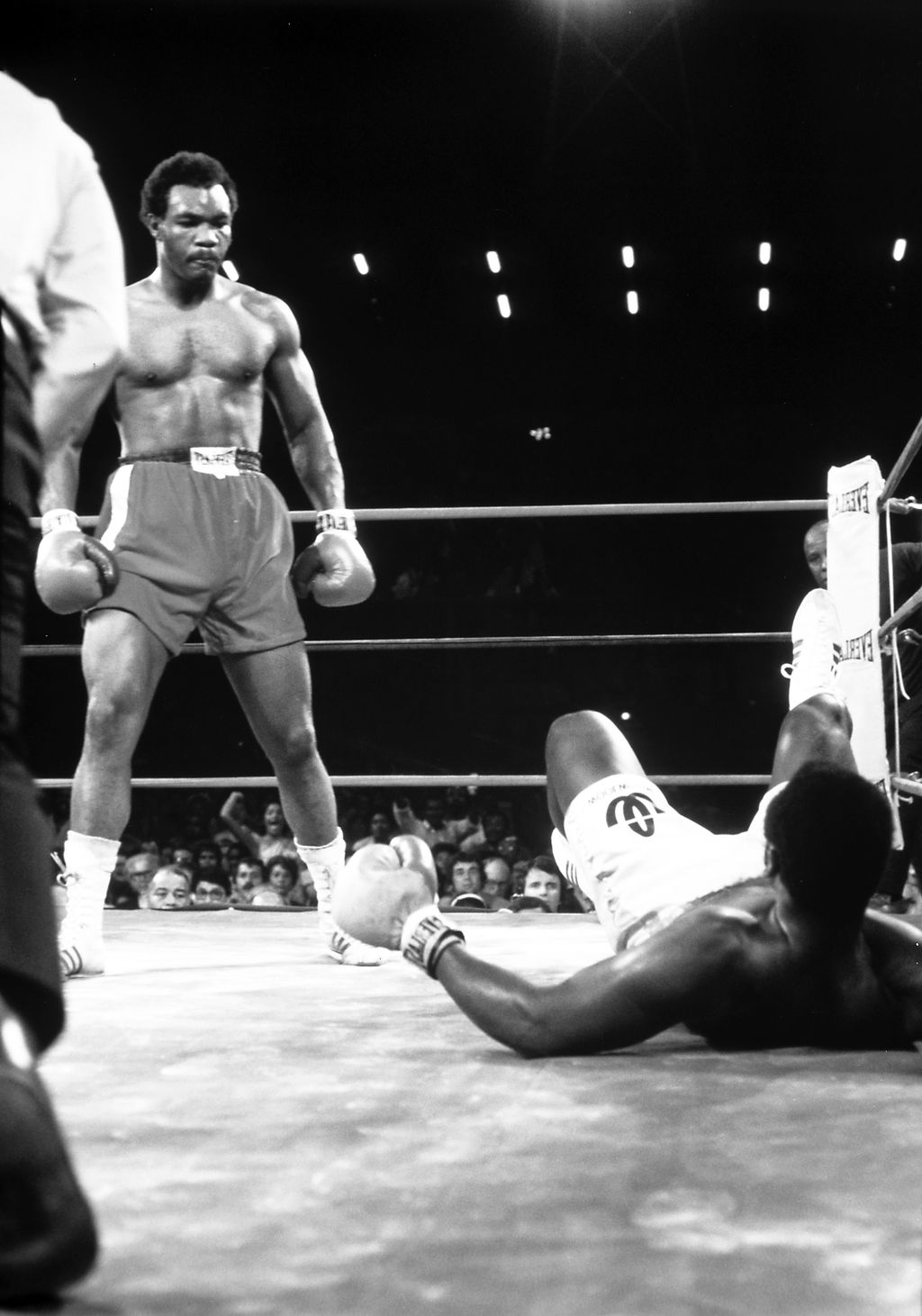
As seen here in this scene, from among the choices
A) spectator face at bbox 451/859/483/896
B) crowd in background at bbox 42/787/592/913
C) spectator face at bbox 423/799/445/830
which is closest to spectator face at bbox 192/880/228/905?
crowd in background at bbox 42/787/592/913

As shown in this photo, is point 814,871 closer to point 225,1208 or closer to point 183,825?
point 225,1208

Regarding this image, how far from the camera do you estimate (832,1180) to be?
1025mm

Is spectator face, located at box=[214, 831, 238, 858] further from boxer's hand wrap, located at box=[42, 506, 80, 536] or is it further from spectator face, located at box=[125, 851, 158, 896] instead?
boxer's hand wrap, located at box=[42, 506, 80, 536]

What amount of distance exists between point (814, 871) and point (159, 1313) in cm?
84

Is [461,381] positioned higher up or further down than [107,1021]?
higher up

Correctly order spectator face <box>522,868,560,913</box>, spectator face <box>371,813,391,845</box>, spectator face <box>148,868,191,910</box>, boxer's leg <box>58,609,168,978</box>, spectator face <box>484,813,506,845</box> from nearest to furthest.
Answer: boxer's leg <box>58,609,168,978</box> → spectator face <box>522,868,560,913</box> → spectator face <box>148,868,191,910</box> → spectator face <box>371,813,391,845</box> → spectator face <box>484,813,506,845</box>

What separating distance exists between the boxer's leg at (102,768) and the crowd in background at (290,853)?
8.24 feet

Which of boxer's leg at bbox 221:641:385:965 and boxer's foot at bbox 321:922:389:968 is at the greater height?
boxer's leg at bbox 221:641:385:965

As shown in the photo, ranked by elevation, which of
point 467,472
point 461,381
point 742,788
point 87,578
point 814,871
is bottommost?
point 742,788

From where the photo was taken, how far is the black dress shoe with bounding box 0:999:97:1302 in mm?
727

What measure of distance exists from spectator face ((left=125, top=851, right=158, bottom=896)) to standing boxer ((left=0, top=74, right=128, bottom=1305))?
4.85 meters

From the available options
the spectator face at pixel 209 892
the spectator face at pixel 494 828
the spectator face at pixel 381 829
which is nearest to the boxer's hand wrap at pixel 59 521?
the spectator face at pixel 209 892

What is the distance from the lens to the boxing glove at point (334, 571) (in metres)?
2.36

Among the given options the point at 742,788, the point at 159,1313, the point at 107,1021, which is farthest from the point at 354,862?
the point at 742,788
